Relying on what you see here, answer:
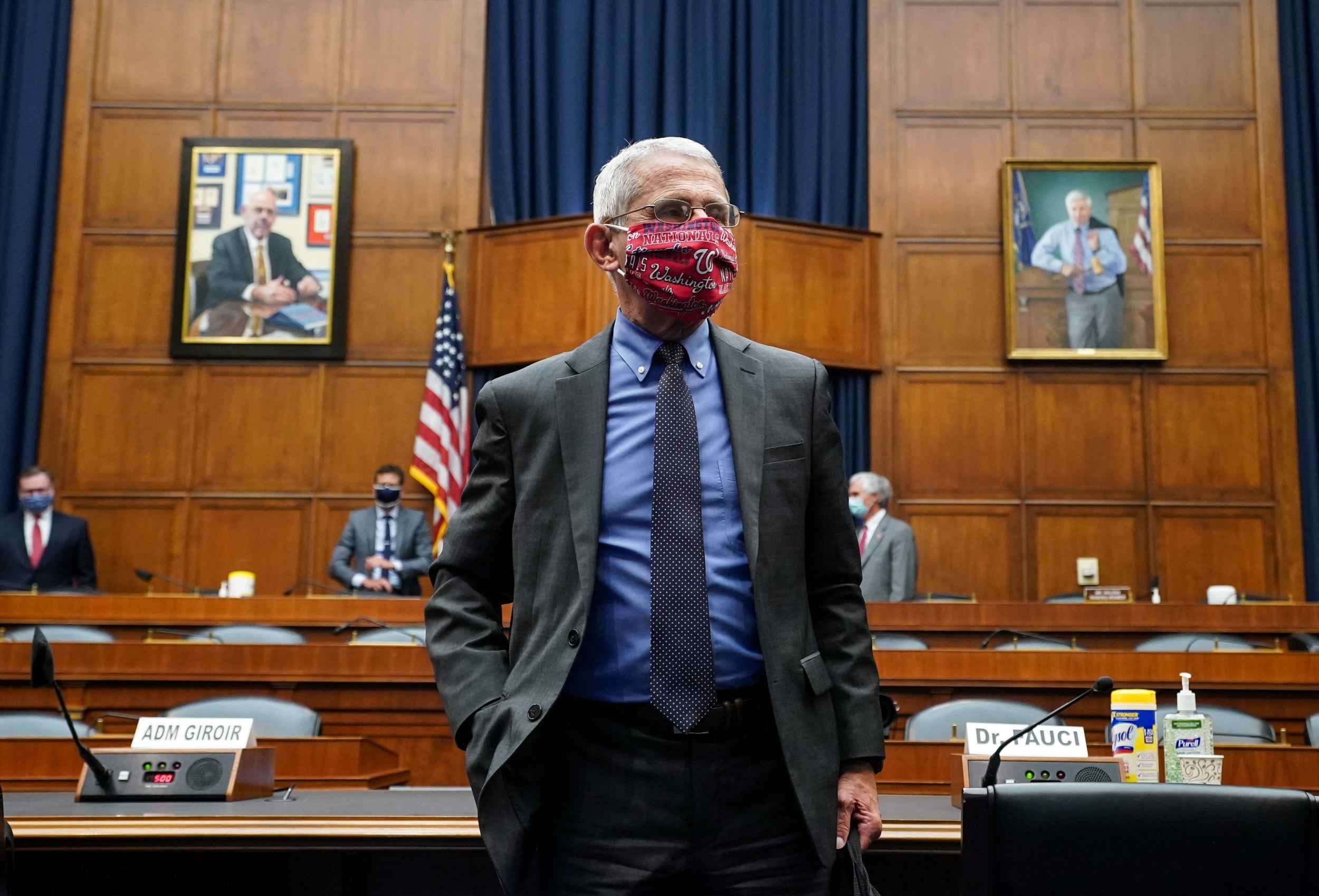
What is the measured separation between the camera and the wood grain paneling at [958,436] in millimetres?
8977

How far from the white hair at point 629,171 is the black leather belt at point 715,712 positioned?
691 millimetres

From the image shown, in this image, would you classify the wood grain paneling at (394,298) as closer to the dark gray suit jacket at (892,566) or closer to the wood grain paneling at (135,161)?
the wood grain paneling at (135,161)

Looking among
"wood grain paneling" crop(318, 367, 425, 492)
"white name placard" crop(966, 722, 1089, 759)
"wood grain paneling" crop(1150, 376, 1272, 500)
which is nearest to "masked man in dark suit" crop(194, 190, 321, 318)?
"wood grain paneling" crop(318, 367, 425, 492)

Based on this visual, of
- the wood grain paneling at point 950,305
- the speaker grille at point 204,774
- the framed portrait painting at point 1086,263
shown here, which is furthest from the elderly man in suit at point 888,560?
the speaker grille at point 204,774

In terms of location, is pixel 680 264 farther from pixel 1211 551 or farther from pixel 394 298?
pixel 1211 551

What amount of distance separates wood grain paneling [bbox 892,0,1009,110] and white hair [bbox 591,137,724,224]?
7865 millimetres

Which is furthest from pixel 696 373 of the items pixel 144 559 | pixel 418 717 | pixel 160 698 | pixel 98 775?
pixel 144 559

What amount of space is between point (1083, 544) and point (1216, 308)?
1896 millimetres

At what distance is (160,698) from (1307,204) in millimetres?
8057

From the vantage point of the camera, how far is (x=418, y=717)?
477 centimetres

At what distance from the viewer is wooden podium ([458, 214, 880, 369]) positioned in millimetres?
8625

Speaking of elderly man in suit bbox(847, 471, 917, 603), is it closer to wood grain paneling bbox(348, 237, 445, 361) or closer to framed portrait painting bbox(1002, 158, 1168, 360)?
framed portrait painting bbox(1002, 158, 1168, 360)

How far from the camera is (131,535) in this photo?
893cm

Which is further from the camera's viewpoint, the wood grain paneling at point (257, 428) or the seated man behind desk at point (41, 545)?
the wood grain paneling at point (257, 428)
